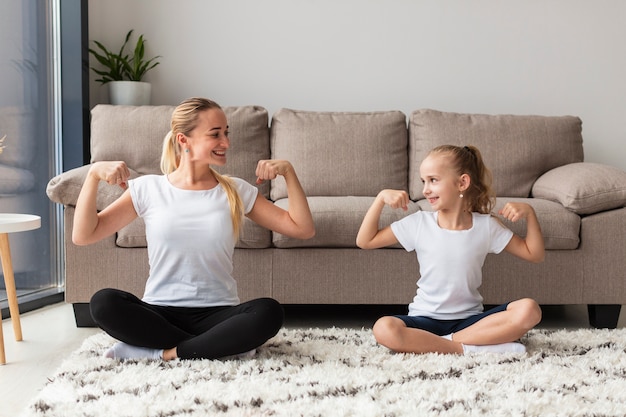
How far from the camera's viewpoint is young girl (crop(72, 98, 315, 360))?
213 cm

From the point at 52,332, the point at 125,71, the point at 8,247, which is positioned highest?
the point at 125,71

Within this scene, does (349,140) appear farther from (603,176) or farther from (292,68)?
(603,176)

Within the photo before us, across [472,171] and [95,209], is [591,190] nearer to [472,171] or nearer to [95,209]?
[472,171]

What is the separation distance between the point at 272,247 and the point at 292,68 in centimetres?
146

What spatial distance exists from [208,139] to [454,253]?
32.8 inches

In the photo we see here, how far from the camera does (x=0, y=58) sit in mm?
3135

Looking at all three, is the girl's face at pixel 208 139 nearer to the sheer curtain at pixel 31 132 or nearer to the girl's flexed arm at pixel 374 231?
the girl's flexed arm at pixel 374 231

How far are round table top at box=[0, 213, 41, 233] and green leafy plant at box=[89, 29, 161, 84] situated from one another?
1.41 meters

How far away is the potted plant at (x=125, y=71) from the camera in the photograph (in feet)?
12.2

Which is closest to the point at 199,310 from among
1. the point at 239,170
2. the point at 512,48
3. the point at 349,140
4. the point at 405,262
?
the point at 405,262

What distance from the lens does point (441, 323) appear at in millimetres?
2373

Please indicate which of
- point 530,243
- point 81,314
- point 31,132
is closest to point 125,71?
point 31,132

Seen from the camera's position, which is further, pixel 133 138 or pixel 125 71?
pixel 125 71

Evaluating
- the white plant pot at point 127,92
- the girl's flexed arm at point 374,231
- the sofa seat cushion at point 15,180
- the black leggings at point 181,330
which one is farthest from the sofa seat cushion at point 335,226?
the white plant pot at point 127,92
